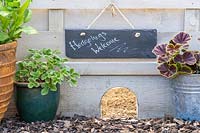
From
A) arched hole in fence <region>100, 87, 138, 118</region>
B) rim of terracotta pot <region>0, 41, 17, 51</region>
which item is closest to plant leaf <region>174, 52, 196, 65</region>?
arched hole in fence <region>100, 87, 138, 118</region>

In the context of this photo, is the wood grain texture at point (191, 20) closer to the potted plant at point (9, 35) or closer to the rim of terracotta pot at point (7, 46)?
the potted plant at point (9, 35)

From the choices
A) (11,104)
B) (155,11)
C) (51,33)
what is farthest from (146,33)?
(11,104)

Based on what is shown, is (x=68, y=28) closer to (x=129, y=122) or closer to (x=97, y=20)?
(x=97, y=20)

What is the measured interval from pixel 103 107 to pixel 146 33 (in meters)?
0.66

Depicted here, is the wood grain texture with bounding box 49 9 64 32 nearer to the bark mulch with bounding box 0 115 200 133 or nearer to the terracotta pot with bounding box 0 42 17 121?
the terracotta pot with bounding box 0 42 17 121

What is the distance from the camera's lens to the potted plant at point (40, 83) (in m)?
3.12

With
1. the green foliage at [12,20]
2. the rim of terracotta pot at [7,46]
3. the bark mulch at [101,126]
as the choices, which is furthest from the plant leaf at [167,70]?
the rim of terracotta pot at [7,46]

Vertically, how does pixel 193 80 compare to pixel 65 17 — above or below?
below

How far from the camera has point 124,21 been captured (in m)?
3.33

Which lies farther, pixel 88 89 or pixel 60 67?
pixel 88 89

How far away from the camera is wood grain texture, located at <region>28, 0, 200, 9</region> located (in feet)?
10.8

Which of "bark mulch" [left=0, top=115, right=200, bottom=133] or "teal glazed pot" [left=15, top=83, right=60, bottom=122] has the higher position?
"teal glazed pot" [left=15, top=83, right=60, bottom=122]

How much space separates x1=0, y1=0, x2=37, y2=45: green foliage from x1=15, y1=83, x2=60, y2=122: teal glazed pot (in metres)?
0.38

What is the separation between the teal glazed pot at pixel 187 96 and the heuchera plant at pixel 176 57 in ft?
0.19
